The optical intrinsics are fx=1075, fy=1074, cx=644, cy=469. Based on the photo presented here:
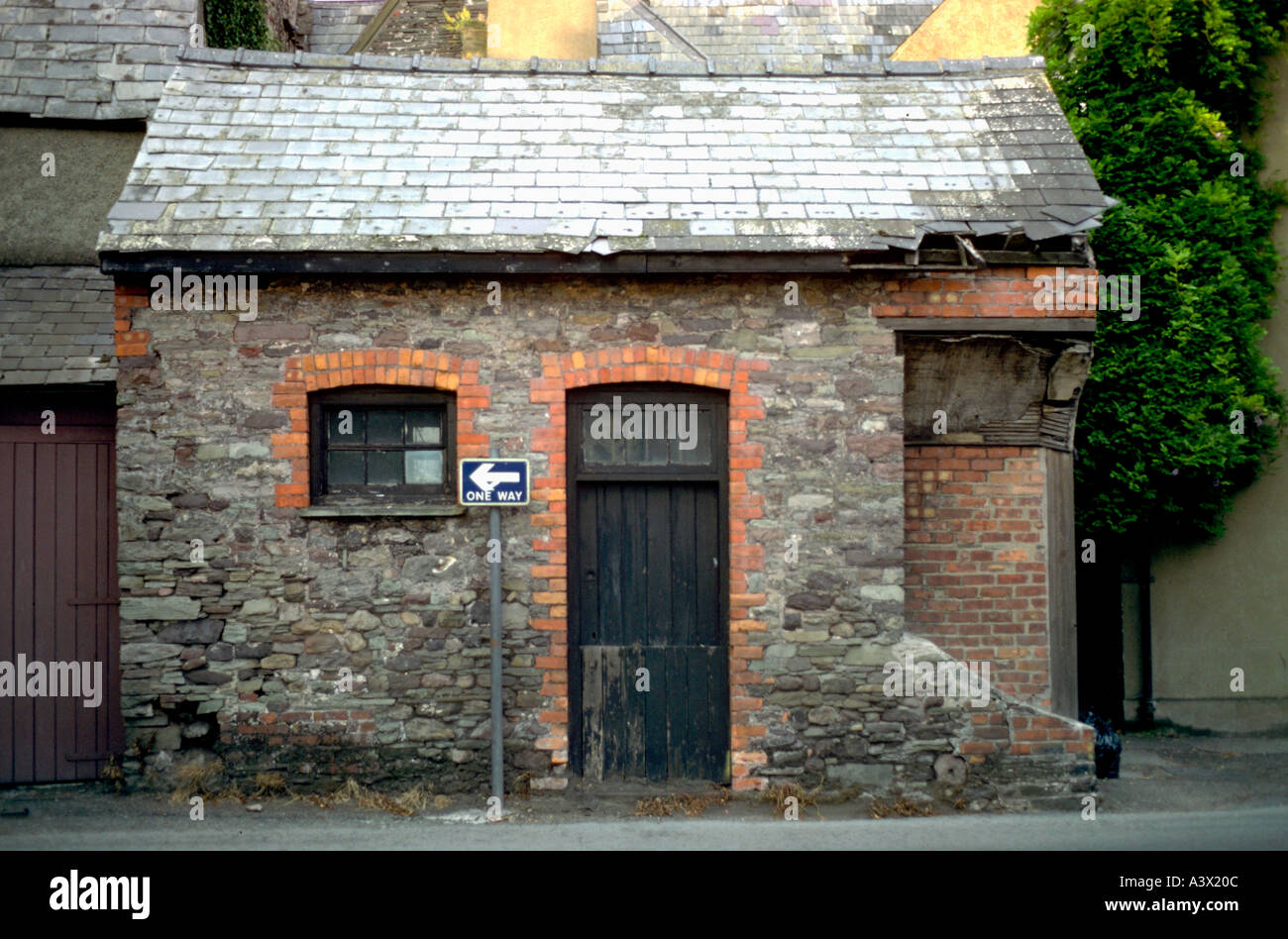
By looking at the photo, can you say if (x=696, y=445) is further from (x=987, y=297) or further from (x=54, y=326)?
(x=54, y=326)

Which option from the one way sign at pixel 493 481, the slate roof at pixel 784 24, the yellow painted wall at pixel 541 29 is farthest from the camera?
the slate roof at pixel 784 24

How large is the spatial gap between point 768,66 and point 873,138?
132 centimetres

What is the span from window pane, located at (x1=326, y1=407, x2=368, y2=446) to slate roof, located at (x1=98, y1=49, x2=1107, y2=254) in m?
1.17

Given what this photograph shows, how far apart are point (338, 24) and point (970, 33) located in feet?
29.8

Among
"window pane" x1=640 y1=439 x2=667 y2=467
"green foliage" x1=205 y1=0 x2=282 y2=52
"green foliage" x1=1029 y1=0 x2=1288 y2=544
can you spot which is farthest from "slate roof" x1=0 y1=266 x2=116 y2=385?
"green foliage" x1=1029 y1=0 x2=1288 y2=544

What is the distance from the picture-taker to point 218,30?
10.9 meters

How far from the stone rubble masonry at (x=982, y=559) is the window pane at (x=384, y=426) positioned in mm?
3737

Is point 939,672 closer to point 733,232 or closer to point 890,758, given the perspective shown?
point 890,758

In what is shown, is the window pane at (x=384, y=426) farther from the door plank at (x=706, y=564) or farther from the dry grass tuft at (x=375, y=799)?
the dry grass tuft at (x=375, y=799)

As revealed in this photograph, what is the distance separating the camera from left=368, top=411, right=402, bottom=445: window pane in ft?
25.0

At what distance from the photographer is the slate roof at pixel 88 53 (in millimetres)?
9375

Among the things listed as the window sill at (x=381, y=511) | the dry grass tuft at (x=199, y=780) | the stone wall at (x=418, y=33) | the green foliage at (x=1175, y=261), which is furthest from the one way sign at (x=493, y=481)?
the stone wall at (x=418, y=33)

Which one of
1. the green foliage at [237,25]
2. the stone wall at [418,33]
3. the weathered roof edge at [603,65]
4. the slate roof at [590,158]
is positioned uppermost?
the stone wall at [418,33]

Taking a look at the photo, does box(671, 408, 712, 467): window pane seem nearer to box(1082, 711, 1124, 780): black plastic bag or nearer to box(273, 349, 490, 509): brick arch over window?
box(273, 349, 490, 509): brick arch over window
